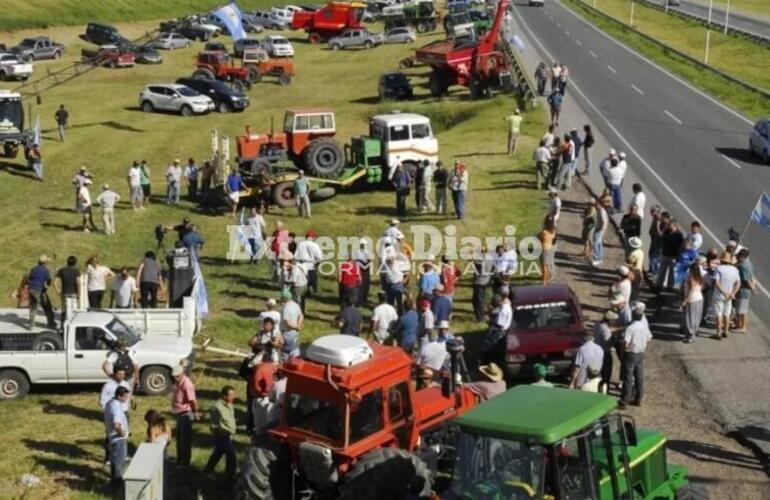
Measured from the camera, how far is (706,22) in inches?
3391

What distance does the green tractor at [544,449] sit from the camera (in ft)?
32.3

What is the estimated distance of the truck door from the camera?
61.7 ft

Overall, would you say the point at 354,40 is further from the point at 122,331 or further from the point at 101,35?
the point at 122,331

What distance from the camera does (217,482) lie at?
14.9m

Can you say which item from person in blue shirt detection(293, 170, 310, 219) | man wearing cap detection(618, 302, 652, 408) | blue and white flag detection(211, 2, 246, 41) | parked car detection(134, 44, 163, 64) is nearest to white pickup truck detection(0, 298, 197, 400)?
man wearing cap detection(618, 302, 652, 408)

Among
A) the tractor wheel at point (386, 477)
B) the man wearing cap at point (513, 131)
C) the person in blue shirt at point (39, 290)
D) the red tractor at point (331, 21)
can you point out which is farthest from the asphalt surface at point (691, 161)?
the red tractor at point (331, 21)

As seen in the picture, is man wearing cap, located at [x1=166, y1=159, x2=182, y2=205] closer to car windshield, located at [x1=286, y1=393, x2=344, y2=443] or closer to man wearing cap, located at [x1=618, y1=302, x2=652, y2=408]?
man wearing cap, located at [x1=618, y1=302, x2=652, y2=408]

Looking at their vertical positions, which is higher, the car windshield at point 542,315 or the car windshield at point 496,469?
the car windshield at point 496,469

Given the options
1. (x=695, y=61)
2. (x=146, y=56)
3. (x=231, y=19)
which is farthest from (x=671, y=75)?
(x=146, y=56)

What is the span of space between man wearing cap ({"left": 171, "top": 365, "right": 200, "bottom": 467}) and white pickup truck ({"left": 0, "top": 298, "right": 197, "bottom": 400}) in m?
3.14

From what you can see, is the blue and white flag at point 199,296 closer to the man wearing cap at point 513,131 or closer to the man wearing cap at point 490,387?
the man wearing cap at point 490,387

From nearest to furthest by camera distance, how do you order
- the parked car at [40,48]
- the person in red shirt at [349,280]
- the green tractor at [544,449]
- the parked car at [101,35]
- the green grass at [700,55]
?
the green tractor at [544,449] < the person in red shirt at [349,280] < the green grass at [700,55] < the parked car at [40,48] < the parked car at [101,35]

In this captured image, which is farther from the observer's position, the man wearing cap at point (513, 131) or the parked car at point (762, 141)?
the parked car at point (762, 141)

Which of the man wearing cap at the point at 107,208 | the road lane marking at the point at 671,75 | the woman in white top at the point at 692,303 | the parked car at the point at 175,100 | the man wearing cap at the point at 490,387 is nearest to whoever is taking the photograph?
the man wearing cap at the point at 490,387
